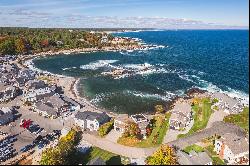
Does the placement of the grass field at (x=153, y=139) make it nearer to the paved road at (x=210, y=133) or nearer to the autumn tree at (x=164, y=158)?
the paved road at (x=210, y=133)

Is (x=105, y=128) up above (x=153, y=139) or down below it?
above

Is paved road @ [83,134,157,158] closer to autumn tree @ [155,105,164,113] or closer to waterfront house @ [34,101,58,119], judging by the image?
waterfront house @ [34,101,58,119]

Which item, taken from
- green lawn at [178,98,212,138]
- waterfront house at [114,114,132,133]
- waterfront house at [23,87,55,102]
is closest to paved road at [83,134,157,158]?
waterfront house at [114,114,132,133]

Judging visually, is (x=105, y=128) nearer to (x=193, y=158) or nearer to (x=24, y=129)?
(x=24, y=129)

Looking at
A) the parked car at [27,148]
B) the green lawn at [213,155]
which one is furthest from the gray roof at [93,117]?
the green lawn at [213,155]

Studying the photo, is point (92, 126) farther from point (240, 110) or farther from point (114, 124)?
point (240, 110)

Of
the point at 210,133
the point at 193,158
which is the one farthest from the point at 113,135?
the point at 193,158
